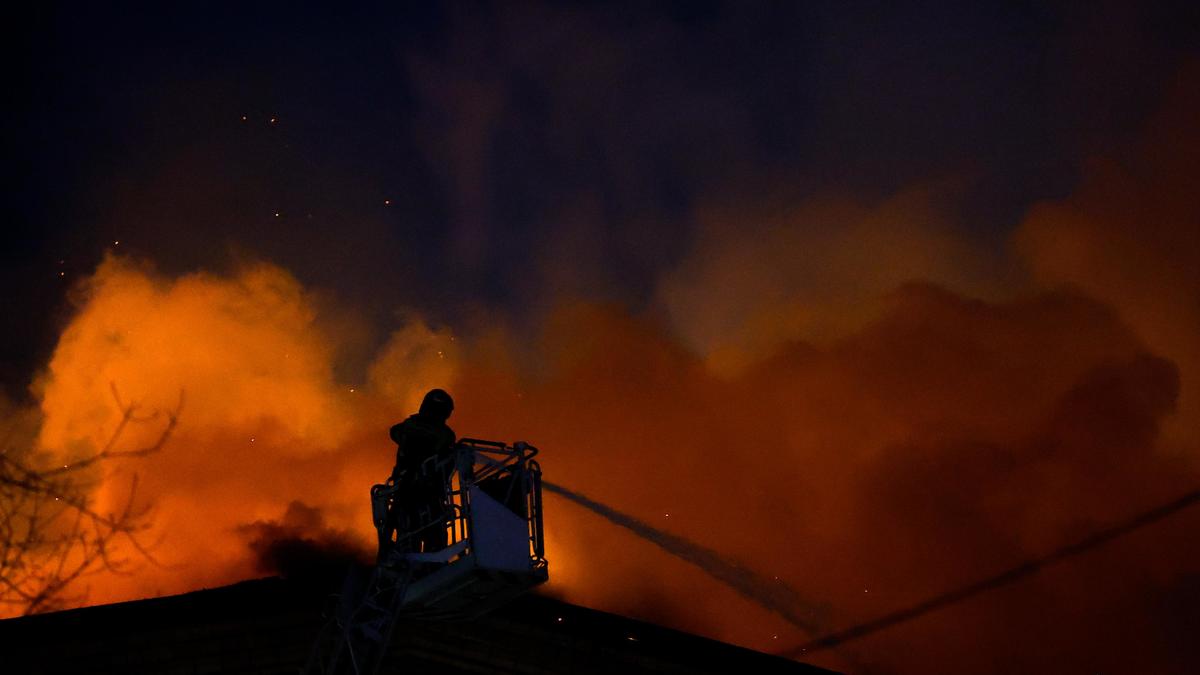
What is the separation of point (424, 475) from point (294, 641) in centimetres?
268

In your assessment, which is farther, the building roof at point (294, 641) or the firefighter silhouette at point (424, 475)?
the building roof at point (294, 641)

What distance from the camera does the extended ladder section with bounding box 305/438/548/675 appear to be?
25.9 ft

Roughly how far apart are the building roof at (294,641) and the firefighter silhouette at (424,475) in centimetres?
130

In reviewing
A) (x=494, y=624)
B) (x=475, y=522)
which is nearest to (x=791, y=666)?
(x=494, y=624)

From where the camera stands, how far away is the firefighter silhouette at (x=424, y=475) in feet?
27.7

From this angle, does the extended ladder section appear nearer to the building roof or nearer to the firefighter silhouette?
the firefighter silhouette

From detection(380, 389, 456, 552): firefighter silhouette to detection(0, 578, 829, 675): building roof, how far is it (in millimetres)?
1300

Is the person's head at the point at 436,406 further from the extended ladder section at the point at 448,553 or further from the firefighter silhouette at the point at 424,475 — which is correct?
the extended ladder section at the point at 448,553

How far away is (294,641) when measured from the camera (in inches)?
391

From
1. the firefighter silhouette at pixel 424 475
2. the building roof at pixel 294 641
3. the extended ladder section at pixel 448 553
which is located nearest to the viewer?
the extended ladder section at pixel 448 553

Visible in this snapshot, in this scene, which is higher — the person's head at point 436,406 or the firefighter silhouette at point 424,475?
the person's head at point 436,406

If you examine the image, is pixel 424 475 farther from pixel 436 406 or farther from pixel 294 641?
pixel 294 641

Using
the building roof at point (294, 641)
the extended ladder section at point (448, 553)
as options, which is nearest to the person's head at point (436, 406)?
the extended ladder section at point (448, 553)

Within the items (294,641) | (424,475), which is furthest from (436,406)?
(294,641)
